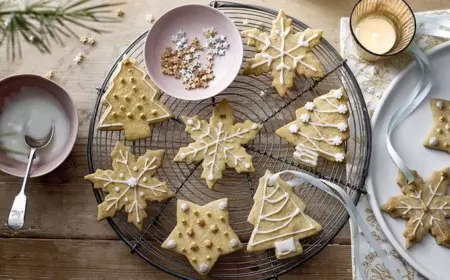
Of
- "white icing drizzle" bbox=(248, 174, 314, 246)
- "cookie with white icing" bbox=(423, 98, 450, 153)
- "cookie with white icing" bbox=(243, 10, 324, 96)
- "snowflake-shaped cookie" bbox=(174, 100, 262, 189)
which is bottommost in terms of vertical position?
"white icing drizzle" bbox=(248, 174, 314, 246)

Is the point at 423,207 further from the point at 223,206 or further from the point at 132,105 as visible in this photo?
the point at 132,105

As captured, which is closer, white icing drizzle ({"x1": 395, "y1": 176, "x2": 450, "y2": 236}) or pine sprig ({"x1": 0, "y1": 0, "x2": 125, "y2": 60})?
pine sprig ({"x1": 0, "y1": 0, "x2": 125, "y2": 60})

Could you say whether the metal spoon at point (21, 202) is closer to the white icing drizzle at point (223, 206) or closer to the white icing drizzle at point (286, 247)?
the white icing drizzle at point (223, 206)

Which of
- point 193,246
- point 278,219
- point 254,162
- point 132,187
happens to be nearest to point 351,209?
point 278,219

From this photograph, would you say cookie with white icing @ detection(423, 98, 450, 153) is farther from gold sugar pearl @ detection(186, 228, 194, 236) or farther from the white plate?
gold sugar pearl @ detection(186, 228, 194, 236)

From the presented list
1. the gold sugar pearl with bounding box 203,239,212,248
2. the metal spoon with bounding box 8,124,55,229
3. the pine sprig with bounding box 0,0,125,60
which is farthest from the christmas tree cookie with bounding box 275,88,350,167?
the metal spoon with bounding box 8,124,55,229

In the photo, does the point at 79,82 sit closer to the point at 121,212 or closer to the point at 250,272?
the point at 121,212

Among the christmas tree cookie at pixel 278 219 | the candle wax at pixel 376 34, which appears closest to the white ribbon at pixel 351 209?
the christmas tree cookie at pixel 278 219
